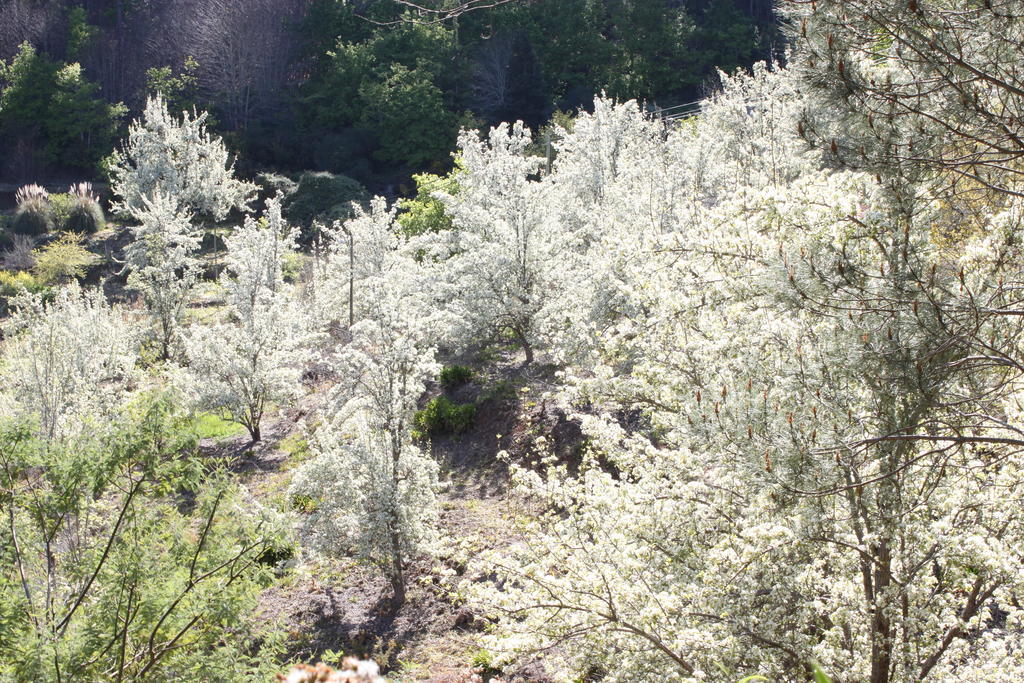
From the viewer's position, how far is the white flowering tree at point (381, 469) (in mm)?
8328

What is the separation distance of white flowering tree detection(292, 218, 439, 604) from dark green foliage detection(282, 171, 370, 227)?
65.4ft

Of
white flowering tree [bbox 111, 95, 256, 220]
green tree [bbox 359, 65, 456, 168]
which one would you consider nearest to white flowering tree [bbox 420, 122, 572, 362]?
white flowering tree [bbox 111, 95, 256, 220]

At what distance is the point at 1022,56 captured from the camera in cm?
347

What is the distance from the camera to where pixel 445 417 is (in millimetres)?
13117

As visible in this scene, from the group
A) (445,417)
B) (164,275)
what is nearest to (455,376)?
(445,417)

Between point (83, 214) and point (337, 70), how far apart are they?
12.4m

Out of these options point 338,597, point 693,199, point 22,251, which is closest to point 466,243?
point 693,199

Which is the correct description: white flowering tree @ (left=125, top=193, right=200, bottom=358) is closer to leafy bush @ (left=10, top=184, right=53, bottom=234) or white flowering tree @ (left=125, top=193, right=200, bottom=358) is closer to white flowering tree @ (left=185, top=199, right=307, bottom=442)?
white flowering tree @ (left=185, top=199, right=307, bottom=442)

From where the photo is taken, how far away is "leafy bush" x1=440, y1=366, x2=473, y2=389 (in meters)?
14.1

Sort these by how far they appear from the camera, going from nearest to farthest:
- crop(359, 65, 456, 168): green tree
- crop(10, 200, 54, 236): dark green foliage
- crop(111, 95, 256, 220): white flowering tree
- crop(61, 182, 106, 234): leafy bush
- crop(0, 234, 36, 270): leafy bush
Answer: crop(111, 95, 256, 220): white flowering tree
crop(0, 234, 36, 270): leafy bush
crop(10, 200, 54, 236): dark green foliage
crop(61, 182, 106, 234): leafy bush
crop(359, 65, 456, 168): green tree

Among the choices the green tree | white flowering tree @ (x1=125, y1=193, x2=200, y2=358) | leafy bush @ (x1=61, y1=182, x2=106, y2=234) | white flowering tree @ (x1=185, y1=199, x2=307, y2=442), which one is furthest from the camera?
the green tree

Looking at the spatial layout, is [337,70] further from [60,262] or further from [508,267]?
[508,267]

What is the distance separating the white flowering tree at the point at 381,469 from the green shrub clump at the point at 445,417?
378 cm

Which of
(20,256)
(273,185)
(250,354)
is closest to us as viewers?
(250,354)
